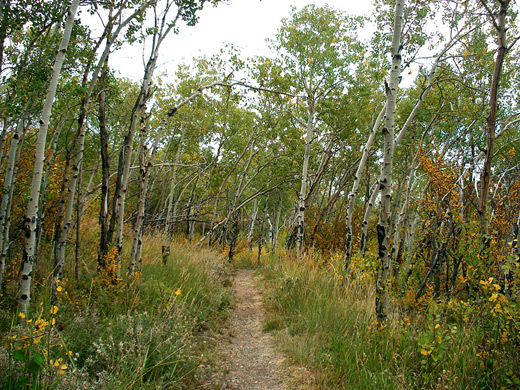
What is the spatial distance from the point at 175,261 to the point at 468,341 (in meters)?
5.92

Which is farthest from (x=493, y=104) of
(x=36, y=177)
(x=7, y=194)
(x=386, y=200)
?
(x=7, y=194)

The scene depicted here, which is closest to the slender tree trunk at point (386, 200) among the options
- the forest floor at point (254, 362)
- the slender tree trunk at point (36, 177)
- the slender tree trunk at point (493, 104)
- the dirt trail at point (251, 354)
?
the slender tree trunk at point (493, 104)

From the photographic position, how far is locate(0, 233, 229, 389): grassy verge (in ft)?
7.39

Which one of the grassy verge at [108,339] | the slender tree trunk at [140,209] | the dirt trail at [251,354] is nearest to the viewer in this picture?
the grassy verge at [108,339]

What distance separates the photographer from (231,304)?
699cm

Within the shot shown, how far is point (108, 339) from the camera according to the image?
3.09m

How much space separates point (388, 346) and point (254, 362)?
1.83 metres

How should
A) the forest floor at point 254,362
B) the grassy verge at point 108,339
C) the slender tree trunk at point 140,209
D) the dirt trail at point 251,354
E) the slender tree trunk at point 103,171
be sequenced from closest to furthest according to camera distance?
1. the grassy verge at point 108,339
2. the forest floor at point 254,362
3. the dirt trail at point 251,354
4. the slender tree trunk at point 103,171
5. the slender tree trunk at point 140,209

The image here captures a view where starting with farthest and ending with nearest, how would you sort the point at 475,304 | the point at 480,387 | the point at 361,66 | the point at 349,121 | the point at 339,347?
the point at 349,121 < the point at 361,66 < the point at 339,347 < the point at 475,304 < the point at 480,387

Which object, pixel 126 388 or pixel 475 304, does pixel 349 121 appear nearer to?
pixel 475 304

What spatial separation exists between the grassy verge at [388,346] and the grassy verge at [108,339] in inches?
54.6

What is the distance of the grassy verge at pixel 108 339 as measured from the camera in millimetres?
2252

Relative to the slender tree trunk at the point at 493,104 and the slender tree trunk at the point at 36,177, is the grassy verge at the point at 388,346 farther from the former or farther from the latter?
the slender tree trunk at the point at 36,177

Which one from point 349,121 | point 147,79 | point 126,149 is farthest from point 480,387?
point 349,121
